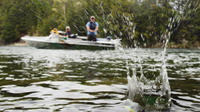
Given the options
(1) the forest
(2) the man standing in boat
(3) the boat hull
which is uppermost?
(1) the forest

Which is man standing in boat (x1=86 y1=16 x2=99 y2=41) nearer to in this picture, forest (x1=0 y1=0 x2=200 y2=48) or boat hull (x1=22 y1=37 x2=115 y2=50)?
boat hull (x1=22 y1=37 x2=115 y2=50)

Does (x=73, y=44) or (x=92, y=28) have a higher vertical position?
(x=92, y=28)

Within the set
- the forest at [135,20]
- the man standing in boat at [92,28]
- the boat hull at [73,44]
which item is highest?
the forest at [135,20]

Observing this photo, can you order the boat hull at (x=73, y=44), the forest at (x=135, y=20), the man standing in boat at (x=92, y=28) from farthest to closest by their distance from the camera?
the forest at (x=135, y=20), the boat hull at (x=73, y=44), the man standing in boat at (x=92, y=28)

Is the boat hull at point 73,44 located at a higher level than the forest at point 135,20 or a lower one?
lower

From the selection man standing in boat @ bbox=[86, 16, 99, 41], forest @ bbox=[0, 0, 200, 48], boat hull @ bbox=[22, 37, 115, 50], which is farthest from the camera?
forest @ bbox=[0, 0, 200, 48]

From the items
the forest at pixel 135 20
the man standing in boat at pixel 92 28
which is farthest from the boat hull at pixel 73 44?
the forest at pixel 135 20

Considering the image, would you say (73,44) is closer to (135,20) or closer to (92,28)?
(92,28)

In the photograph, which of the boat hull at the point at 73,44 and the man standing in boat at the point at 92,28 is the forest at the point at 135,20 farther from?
the man standing in boat at the point at 92,28

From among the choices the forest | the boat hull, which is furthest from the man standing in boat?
the forest

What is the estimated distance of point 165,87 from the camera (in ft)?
11.6

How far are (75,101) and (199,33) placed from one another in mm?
44427

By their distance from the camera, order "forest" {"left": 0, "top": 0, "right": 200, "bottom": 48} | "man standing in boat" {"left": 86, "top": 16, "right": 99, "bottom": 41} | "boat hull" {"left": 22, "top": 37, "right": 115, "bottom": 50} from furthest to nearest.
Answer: "forest" {"left": 0, "top": 0, "right": 200, "bottom": 48}, "boat hull" {"left": 22, "top": 37, "right": 115, "bottom": 50}, "man standing in boat" {"left": 86, "top": 16, "right": 99, "bottom": 41}

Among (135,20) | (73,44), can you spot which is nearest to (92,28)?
(73,44)
